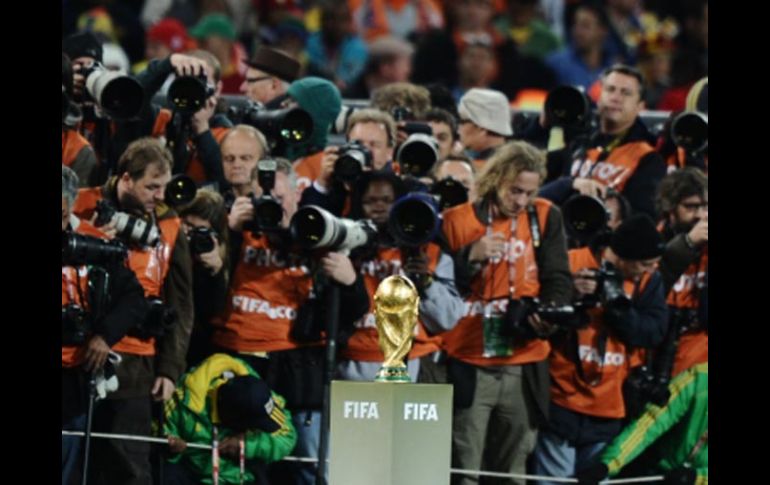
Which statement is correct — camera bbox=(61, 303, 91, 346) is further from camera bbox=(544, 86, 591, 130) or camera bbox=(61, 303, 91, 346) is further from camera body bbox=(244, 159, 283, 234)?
camera bbox=(544, 86, 591, 130)

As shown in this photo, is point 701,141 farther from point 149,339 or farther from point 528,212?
point 149,339

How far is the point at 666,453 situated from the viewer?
1177 centimetres

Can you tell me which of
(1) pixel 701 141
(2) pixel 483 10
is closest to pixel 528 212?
(1) pixel 701 141

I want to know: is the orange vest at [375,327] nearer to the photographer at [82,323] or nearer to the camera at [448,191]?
the camera at [448,191]

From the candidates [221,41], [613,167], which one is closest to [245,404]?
[613,167]

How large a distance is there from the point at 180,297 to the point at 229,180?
2.83 feet

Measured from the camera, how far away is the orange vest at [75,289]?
409 inches

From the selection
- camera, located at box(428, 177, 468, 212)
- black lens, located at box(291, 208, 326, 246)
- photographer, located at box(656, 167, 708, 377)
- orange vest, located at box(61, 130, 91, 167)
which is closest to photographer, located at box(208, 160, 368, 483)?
black lens, located at box(291, 208, 326, 246)

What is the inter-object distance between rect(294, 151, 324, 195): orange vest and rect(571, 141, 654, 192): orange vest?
5.23 ft

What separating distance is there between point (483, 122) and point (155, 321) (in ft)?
9.26

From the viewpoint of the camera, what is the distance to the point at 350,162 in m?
11.0

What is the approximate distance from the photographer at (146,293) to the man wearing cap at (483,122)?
7.34 ft

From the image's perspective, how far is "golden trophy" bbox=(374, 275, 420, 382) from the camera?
848 centimetres

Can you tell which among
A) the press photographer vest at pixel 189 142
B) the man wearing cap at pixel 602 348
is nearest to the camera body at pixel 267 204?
Result: the press photographer vest at pixel 189 142
